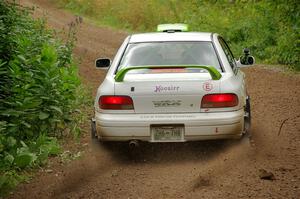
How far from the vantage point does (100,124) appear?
7.00m

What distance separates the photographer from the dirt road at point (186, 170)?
5980 millimetres

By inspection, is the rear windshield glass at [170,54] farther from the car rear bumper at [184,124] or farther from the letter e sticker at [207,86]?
the car rear bumper at [184,124]

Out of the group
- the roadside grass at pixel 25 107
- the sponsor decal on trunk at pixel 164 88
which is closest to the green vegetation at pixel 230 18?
the roadside grass at pixel 25 107

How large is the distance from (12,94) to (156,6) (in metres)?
19.4

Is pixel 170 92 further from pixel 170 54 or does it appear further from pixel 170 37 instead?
pixel 170 37

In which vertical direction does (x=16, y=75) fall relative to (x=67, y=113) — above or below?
above

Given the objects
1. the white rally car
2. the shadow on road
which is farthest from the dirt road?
the white rally car

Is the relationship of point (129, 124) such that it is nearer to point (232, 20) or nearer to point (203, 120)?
point (203, 120)

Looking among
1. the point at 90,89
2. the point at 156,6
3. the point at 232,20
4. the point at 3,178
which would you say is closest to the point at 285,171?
the point at 3,178

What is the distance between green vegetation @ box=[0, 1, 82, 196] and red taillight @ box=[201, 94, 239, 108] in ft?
6.49

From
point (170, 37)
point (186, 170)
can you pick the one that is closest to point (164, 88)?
point (186, 170)

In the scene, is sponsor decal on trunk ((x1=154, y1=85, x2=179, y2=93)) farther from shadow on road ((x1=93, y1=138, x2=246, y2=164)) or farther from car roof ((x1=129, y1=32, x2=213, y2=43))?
car roof ((x1=129, y1=32, x2=213, y2=43))

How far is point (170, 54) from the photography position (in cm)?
777

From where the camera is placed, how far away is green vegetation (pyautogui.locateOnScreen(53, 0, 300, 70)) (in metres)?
15.5
